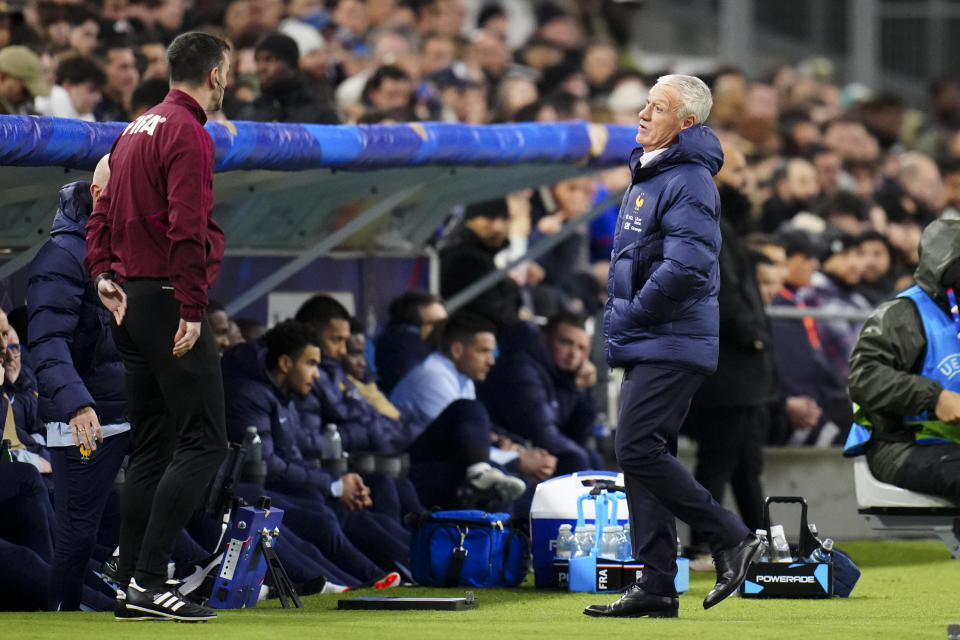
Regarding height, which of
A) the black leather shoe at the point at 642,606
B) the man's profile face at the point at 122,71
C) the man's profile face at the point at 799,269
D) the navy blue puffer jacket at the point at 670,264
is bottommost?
the black leather shoe at the point at 642,606

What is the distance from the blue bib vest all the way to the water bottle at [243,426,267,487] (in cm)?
303

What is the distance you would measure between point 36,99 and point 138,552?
13.2 feet

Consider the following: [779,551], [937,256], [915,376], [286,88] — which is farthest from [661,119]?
[286,88]

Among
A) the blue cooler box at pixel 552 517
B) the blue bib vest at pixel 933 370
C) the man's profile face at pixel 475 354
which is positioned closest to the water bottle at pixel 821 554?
the blue cooler box at pixel 552 517

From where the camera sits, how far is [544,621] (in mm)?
7508

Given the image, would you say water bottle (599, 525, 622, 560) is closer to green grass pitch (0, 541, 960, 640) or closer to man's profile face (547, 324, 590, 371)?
green grass pitch (0, 541, 960, 640)

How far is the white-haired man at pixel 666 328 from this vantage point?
7.30 meters

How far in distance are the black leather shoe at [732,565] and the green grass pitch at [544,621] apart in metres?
0.12

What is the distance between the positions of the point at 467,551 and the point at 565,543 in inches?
18.4

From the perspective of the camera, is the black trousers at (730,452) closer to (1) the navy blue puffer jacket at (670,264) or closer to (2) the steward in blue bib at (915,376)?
(1) the navy blue puffer jacket at (670,264)

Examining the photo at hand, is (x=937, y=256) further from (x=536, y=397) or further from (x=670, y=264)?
(x=536, y=397)

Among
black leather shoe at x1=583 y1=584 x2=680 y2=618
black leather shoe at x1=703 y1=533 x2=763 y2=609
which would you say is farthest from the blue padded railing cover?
black leather shoe at x1=703 y1=533 x2=763 y2=609

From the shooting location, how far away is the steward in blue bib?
6.94 m

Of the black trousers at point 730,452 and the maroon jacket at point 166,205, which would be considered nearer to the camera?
the maroon jacket at point 166,205
